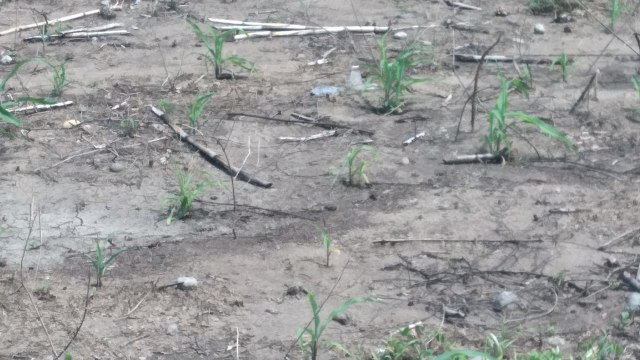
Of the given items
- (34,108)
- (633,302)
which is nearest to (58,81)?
(34,108)

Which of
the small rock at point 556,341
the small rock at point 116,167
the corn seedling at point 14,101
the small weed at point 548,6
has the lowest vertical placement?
the small rock at point 556,341

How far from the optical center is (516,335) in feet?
12.8

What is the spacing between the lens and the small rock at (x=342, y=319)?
156 inches

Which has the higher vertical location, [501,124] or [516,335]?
[501,124]

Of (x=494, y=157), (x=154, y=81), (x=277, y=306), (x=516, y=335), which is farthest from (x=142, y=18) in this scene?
(x=516, y=335)

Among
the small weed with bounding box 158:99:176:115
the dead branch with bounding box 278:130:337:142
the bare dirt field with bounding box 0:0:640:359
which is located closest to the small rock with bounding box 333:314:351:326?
the bare dirt field with bounding box 0:0:640:359

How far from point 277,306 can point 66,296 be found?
2.91 feet

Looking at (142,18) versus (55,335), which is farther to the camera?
(142,18)

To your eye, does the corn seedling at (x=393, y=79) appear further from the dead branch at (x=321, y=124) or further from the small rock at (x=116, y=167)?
the small rock at (x=116, y=167)

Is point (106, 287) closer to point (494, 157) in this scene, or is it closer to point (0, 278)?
point (0, 278)

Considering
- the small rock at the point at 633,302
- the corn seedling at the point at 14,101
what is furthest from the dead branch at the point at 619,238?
the corn seedling at the point at 14,101

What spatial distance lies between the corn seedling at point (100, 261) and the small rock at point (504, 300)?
1573 mm

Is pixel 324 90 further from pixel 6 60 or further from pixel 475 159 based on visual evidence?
pixel 6 60

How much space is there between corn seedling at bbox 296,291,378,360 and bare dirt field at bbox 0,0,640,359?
0.17 ft
